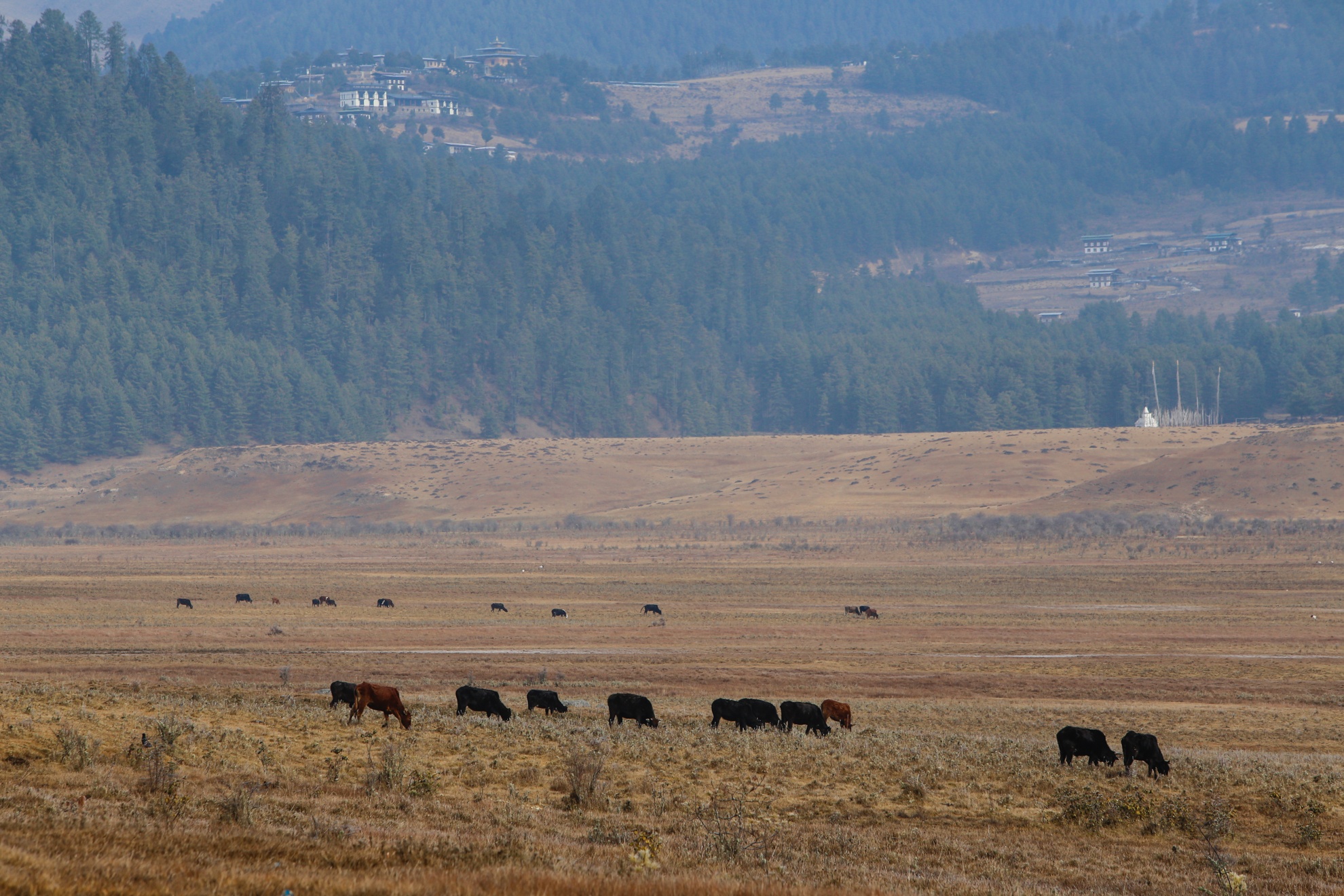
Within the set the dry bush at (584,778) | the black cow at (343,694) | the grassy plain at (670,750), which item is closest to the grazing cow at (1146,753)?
the grassy plain at (670,750)

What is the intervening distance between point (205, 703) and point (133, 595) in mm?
36445

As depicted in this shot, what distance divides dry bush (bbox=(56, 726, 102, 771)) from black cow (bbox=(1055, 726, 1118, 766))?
13.3 meters

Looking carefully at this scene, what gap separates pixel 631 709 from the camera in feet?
74.8

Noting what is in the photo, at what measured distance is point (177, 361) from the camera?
14500cm

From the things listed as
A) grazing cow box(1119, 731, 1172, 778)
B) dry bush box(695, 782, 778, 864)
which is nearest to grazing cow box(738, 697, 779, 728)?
dry bush box(695, 782, 778, 864)

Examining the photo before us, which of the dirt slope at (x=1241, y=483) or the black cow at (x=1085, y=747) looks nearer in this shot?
the black cow at (x=1085, y=747)

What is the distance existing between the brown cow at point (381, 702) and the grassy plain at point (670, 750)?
318 mm

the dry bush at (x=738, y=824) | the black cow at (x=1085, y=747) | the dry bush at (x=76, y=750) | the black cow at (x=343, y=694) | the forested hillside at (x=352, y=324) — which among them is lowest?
the black cow at (x=1085, y=747)

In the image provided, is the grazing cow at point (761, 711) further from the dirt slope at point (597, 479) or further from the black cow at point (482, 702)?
the dirt slope at point (597, 479)

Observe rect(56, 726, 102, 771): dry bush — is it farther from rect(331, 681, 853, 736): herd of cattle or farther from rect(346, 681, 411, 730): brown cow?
rect(331, 681, 853, 736): herd of cattle

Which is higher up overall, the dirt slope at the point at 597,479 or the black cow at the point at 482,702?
the dirt slope at the point at 597,479

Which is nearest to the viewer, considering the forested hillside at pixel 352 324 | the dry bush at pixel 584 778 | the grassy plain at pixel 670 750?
the grassy plain at pixel 670 750

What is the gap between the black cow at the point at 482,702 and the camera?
22.9 metres

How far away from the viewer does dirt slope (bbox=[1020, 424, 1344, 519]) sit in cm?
8962
